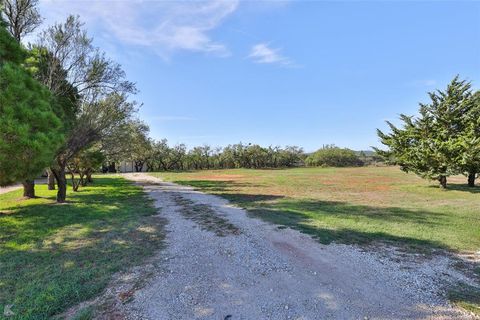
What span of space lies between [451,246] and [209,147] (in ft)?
231

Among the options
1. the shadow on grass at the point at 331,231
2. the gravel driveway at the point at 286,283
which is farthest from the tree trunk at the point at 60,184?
the gravel driveway at the point at 286,283

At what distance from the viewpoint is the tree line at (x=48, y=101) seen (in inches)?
250

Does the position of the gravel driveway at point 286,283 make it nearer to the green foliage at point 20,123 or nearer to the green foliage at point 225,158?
the green foliage at point 20,123

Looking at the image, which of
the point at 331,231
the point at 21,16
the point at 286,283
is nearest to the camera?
the point at 286,283

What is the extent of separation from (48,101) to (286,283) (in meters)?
8.77

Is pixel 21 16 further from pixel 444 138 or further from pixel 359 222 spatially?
pixel 444 138

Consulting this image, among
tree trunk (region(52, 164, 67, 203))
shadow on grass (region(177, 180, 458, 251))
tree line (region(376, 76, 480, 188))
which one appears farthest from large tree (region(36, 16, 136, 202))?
tree line (region(376, 76, 480, 188))

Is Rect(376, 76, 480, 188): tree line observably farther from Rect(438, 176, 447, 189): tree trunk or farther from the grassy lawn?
the grassy lawn

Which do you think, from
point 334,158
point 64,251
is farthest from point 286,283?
point 334,158

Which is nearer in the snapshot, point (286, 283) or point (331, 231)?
point (286, 283)

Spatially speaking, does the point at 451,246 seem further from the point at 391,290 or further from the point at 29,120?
the point at 29,120

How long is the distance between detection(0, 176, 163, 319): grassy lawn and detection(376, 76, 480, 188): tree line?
1878cm

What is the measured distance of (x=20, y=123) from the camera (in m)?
6.27

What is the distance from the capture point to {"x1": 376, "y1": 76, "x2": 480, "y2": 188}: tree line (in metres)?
17.4
